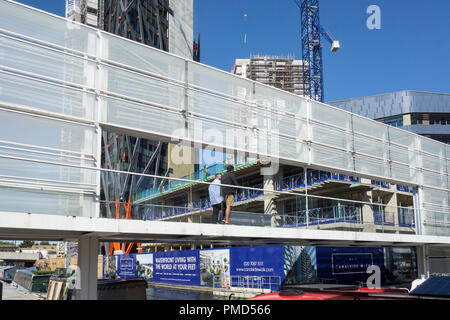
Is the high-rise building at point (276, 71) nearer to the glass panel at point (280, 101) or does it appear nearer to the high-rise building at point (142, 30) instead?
the high-rise building at point (142, 30)

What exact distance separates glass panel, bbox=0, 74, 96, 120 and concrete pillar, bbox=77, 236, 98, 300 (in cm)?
318

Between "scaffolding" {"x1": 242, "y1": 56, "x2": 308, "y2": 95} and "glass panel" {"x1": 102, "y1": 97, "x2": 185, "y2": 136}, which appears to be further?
"scaffolding" {"x1": 242, "y1": 56, "x2": 308, "y2": 95}

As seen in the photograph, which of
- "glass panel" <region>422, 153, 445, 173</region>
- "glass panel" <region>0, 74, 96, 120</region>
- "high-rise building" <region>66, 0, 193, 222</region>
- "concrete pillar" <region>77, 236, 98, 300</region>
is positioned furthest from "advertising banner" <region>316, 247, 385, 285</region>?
"high-rise building" <region>66, 0, 193, 222</region>

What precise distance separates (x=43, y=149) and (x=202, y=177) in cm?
805

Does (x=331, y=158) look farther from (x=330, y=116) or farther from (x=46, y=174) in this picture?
(x=46, y=174)

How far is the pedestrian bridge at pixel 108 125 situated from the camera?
10.9 m

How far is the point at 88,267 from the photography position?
11.7m

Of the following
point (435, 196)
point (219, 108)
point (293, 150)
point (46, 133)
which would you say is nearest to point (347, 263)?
point (435, 196)

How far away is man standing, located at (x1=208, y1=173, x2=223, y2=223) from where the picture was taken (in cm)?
1314

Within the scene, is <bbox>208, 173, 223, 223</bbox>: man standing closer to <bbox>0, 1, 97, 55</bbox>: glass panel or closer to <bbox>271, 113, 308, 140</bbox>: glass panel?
<bbox>271, 113, 308, 140</bbox>: glass panel

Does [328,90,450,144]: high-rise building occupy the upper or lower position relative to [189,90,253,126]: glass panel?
upper

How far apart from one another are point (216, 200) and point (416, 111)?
77225 mm
